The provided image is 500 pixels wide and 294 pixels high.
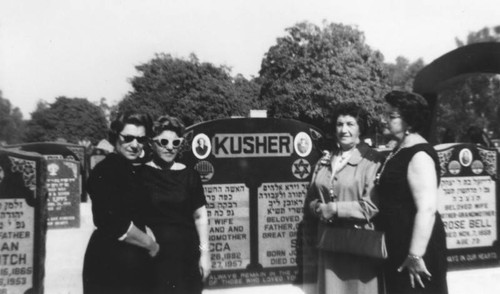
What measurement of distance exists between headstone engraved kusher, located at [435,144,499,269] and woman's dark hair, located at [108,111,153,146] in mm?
3725

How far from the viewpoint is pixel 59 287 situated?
216 inches

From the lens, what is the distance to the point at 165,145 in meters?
3.48

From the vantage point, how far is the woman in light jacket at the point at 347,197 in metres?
3.62

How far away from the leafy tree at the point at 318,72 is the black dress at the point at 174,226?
3453cm

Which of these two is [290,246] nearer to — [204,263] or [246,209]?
[246,209]

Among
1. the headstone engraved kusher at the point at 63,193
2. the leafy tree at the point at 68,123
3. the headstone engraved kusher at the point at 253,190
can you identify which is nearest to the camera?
A: the headstone engraved kusher at the point at 253,190

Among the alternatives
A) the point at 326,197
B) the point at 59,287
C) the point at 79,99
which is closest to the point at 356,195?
the point at 326,197

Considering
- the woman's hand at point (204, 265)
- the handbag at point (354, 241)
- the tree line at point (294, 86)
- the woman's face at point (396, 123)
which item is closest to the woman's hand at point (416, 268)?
the handbag at point (354, 241)

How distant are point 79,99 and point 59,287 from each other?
204ft

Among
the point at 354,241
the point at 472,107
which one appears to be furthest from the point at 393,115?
the point at 472,107

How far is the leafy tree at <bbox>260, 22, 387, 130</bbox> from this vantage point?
126ft

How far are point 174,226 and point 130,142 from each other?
2.00ft

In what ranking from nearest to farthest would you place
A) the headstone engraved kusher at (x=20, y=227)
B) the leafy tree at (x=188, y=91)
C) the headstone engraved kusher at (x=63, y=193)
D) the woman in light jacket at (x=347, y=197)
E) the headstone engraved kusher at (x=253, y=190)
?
the woman in light jacket at (x=347, y=197), the headstone engraved kusher at (x=20, y=227), the headstone engraved kusher at (x=253, y=190), the headstone engraved kusher at (x=63, y=193), the leafy tree at (x=188, y=91)

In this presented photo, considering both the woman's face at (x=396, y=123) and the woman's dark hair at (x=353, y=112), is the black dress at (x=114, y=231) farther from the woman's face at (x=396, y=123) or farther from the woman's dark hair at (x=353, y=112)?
the woman's face at (x=396, y=123)
